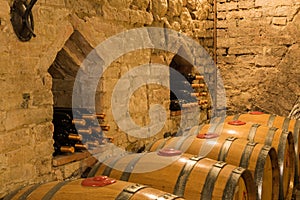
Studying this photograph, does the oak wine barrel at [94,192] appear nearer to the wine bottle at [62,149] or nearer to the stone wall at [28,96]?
the stone wall at [28,96]

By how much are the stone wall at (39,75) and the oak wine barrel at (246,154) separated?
0.79 m

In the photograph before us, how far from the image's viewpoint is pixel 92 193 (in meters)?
2.19

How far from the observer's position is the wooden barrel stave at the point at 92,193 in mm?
2180

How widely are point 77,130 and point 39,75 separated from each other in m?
0.73

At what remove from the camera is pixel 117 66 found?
3895 mm

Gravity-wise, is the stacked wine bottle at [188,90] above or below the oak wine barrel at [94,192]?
above

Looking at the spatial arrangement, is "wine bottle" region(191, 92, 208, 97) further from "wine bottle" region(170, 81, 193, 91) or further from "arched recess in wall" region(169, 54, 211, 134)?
"wine bottle" region(170, 81, 193, 91)

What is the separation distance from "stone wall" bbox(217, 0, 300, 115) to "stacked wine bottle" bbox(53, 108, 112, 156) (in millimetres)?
2975

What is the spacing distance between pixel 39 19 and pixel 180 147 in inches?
62.7

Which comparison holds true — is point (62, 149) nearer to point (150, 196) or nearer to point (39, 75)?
point (39, 75)

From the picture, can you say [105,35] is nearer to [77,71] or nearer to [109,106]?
[77,71]

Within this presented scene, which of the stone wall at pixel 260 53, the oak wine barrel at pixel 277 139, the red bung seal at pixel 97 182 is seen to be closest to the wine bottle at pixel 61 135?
the red bung seal at pixel 97 182

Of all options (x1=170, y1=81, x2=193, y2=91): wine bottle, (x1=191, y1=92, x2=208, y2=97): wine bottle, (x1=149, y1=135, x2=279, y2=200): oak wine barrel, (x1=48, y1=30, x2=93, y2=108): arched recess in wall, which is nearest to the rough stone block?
(x1=191, y1=92, x2=208, y2=97): wine bottle

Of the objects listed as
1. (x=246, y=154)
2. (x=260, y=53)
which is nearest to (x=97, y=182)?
(x=246, y=154)
